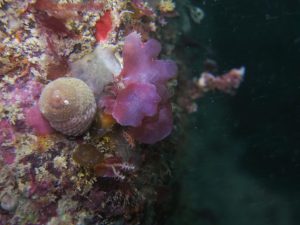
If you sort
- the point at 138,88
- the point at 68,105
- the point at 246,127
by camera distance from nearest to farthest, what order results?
the point at 68,105, the point at 138,88, the point at 246,127

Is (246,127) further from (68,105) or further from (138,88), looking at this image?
(68,105)

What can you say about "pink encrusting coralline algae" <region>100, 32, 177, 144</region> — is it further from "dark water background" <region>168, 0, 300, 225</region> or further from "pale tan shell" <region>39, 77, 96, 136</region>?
"dark water background" <region>168, 0, 300, 225</region>

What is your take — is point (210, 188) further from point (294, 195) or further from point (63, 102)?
point (63, 102)

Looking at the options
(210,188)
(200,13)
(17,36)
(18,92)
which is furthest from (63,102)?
(210,188)

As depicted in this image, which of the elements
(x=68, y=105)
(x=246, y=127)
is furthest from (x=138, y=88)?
(x=246, y=127)

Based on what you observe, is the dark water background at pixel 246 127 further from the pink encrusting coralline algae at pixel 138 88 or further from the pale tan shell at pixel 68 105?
the pale tan shell at pixel 68 105

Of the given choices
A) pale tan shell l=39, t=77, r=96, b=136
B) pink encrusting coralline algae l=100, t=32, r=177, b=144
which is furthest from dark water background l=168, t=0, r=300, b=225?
pale tan shell l=39, t=77, r=96, b=136
